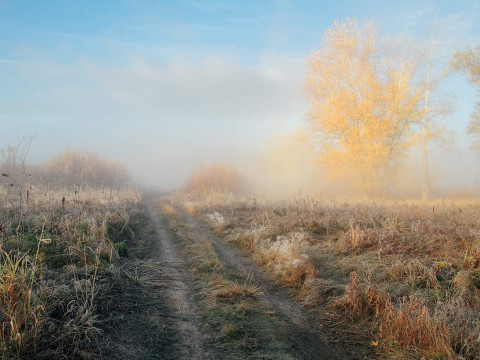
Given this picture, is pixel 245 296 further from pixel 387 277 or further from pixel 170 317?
pixel 387 277

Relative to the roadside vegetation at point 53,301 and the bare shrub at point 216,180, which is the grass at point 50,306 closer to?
the roadside vegetation at point 53,301

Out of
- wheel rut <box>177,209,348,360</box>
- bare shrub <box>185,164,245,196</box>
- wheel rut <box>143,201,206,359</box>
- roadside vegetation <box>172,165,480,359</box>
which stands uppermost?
bare shrub <box>185,164,245,196</box>

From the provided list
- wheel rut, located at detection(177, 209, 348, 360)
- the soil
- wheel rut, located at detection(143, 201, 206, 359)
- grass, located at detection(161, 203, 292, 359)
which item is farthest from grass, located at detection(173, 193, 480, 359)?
wheel rut, located at detection(143, 201, 206, 359)

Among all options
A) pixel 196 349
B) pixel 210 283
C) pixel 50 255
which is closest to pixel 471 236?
pixel 210 283

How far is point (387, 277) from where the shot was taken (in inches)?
191

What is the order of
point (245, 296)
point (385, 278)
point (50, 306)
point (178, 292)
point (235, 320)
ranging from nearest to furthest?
point (50, 306) → point (235, 320) → point (245, 296) → point (178, 292) → point (385, 278)

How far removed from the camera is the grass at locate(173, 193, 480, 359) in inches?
Result: 118

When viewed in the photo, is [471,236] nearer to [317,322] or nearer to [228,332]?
[317,322]

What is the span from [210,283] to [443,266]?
13.5 feet

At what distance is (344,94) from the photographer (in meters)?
19.3

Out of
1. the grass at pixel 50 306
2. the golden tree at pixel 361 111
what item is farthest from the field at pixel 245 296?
the golden tree at pixel 361 111

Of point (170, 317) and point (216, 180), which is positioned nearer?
point (170, 317)

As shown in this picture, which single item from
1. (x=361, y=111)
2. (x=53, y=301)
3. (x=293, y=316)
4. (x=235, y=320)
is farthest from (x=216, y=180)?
(x=53, y=301)

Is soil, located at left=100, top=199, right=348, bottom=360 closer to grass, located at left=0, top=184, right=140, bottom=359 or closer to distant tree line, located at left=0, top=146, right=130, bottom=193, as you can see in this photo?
grass, located at left=0, top=184, right=140, bottom=359
